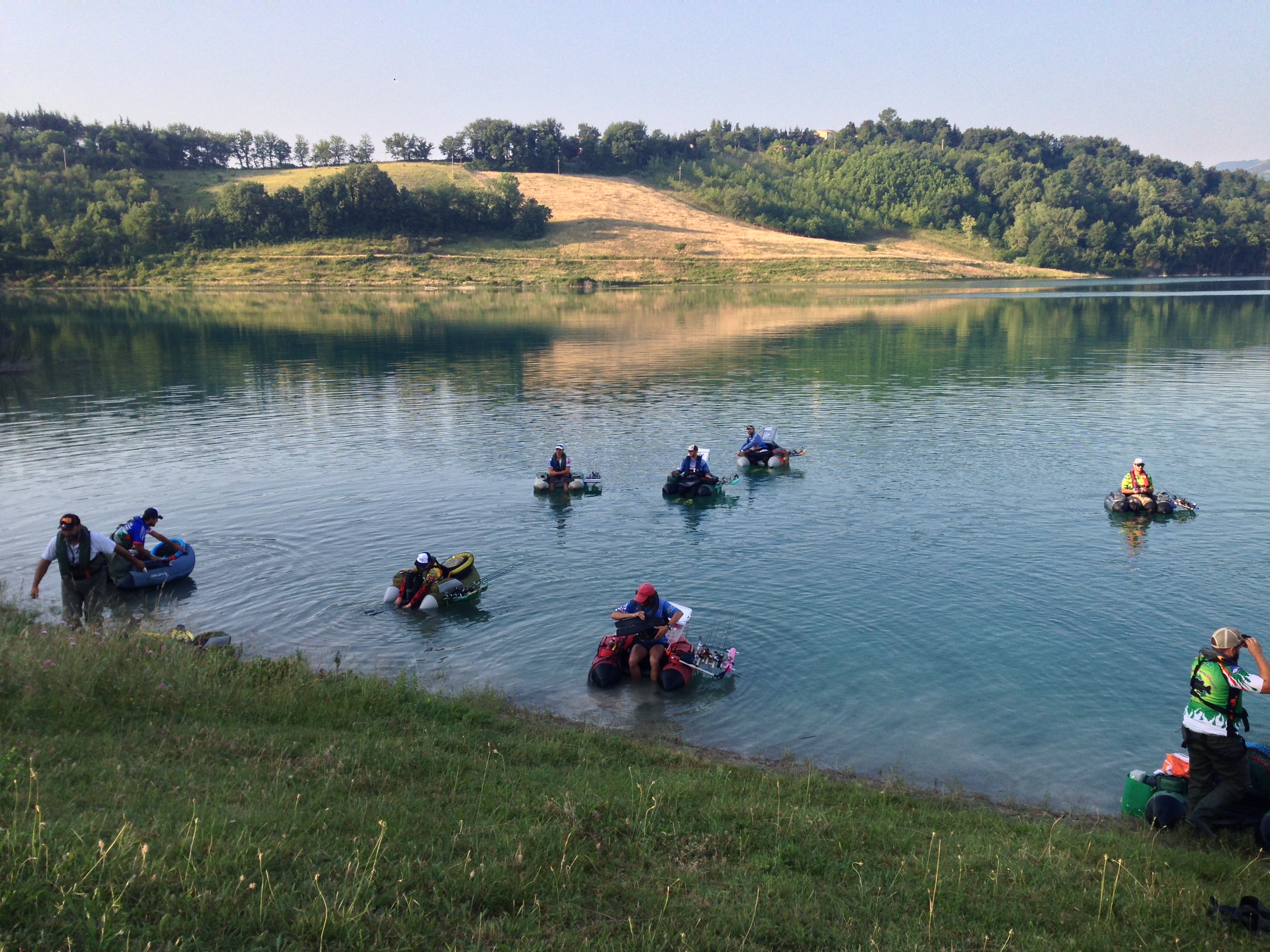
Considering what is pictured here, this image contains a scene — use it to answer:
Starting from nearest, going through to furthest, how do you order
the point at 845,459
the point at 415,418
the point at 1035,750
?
1. the point at 1035,750
2. the point at 845,459
3. the point at 415,418

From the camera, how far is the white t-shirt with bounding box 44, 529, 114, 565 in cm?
1720

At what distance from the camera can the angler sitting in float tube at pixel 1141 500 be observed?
26391 mm

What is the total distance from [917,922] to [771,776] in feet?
14.4

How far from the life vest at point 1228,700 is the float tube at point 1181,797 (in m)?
0.71

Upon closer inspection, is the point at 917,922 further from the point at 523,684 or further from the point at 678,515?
the point at 678,515

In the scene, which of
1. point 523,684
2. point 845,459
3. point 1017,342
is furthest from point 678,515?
point 1017,342

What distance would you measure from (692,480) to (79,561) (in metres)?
17.9

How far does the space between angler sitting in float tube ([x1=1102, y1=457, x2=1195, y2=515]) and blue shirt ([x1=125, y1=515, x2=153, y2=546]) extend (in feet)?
89.1

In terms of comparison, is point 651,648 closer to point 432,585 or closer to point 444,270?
point 432,585

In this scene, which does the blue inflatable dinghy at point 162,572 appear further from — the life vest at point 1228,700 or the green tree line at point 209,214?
the green tree line at point 209,214

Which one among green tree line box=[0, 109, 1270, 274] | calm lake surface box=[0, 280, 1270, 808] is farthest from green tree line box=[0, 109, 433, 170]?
calm lake surface box=[0, 280, 1270, 808]

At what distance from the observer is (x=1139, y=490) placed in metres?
26.7

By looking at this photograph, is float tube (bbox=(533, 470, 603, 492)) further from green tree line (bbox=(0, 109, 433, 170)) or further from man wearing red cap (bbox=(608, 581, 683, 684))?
green tree line (bbox=(0, 109, 433, 170))

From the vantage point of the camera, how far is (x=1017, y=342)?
6956 centimetres
